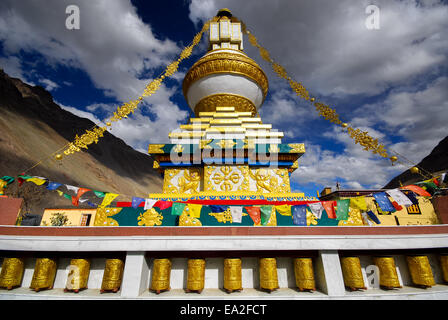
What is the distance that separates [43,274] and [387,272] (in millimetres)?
5938

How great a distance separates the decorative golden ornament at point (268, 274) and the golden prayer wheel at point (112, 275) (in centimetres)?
246

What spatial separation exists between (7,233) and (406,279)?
24.1 feet

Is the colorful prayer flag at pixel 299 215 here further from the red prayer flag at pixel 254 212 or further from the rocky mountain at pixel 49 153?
the rocky mountain at pixel 49 153

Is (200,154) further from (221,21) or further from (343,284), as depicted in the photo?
(221,21)

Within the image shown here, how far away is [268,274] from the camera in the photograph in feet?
11.8

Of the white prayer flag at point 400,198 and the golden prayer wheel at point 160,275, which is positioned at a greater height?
the white prayer flag at point 400,198

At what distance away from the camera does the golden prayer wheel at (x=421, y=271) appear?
3.60 m

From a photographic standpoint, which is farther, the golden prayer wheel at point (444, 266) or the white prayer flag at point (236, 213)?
the white prayer flag at point (236, 213)

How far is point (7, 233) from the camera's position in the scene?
Result: 377 centimetres

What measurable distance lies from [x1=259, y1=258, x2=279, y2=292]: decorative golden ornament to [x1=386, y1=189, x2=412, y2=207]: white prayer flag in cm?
276

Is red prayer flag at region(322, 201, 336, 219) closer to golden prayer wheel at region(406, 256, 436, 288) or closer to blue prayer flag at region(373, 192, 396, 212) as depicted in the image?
blue prayer flag at region(373, 192, 396, 212)

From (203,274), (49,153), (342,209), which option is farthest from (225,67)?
(49,153)

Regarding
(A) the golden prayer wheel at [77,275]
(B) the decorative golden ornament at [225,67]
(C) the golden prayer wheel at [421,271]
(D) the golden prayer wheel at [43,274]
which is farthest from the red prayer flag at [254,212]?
(B) the decorative golden ornament at [225,67]
